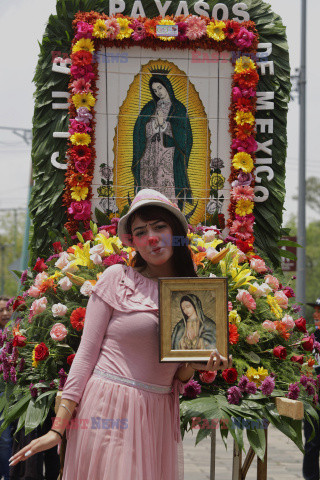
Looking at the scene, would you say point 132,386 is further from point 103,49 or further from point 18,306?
point 103,49

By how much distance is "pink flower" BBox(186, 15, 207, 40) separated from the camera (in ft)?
19.9

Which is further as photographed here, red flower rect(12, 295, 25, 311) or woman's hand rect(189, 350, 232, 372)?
red flower rect(12, 295, 25, 311)

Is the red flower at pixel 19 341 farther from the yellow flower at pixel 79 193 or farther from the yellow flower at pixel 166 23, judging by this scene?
the yellow flower at pixel 166 23

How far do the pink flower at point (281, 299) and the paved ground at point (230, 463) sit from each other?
370 cm

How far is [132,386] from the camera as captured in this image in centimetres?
312

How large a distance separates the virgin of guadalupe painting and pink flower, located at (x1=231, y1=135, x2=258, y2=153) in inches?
15.8

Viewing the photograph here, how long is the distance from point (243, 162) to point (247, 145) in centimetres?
14

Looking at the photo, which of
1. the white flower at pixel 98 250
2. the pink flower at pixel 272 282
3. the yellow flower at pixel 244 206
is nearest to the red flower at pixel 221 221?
the yellow flower at pixel 244 206

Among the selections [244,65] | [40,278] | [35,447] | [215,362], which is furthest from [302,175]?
[35,447]

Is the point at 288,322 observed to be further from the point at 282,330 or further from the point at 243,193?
the point at 243,193

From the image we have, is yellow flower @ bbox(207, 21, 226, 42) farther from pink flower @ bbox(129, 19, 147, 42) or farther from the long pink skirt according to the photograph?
the long pink skirt

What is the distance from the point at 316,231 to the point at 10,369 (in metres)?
52.4

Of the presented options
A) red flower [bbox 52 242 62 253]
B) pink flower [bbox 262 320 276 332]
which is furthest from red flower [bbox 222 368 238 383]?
red flower [bbox 52 242 62 253]

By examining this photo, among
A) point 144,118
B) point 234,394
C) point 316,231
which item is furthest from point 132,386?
point 316,231
